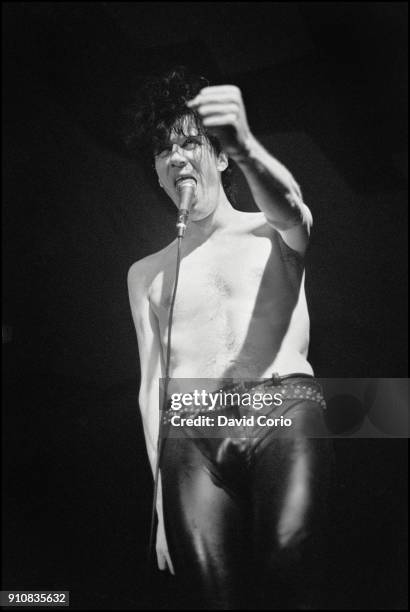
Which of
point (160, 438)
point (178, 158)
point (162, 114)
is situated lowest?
point (160, 438)

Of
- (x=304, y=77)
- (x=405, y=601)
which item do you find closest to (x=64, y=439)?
(x=405, y=601)

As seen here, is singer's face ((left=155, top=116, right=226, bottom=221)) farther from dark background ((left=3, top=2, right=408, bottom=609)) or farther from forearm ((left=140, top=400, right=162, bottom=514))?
forearm ((left=140, top=400, right=162, bottom=514))

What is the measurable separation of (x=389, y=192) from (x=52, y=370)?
131cm

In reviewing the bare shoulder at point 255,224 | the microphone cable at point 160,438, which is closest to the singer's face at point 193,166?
the bare shoulder at point 255,224

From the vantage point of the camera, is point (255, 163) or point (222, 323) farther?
point (222, 323)

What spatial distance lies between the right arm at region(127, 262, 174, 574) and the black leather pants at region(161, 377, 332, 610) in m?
0.06

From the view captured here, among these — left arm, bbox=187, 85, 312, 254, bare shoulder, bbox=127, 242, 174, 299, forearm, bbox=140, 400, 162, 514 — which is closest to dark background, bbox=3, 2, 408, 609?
bare shoulder, bbox=127, 242, 174, 299

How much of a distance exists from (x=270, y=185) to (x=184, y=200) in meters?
0.28

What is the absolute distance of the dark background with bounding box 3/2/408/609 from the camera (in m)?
2.12

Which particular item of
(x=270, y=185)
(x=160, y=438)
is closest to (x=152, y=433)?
(x=160, y=438)

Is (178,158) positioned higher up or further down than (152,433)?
higher up

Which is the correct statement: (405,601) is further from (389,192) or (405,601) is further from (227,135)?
(227,135)

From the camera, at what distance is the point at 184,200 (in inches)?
76.7

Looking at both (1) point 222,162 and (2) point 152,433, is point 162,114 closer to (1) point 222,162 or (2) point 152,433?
(1) point 222,162
